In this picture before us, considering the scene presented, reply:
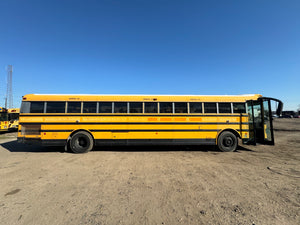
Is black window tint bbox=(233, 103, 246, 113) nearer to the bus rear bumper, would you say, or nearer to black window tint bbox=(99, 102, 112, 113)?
black window tint bbox=(99, 102, 112, 113)

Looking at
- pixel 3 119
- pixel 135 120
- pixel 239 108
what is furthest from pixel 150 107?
pixel 3 119

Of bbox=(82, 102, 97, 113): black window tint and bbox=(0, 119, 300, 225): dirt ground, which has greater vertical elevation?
bbox=(82, 102, 97, 113): black window tint

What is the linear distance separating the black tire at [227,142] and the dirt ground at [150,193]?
1.63m

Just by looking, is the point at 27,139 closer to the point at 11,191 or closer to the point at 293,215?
the point at 11,191

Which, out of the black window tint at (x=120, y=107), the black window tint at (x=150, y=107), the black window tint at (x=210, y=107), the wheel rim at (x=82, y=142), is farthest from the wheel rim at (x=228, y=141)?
the wheel rim at (x=82, y=142)

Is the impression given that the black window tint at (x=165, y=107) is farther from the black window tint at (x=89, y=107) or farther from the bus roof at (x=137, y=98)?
the black window tint at (x=89, y=107)

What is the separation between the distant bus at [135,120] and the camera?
5.66 meters

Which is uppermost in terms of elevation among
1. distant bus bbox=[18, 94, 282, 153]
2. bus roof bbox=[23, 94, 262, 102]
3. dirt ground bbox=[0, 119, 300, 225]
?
bus roof bbox=[23, 94, 262, 102]

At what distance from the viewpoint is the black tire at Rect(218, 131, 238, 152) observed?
19.5 feet

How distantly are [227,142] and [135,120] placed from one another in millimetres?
4941

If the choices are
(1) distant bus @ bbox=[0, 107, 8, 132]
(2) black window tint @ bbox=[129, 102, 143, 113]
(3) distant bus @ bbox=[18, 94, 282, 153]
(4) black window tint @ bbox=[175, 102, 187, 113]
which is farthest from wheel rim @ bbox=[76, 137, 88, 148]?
(1) distant bus @ bbox=[0, 107, 8, 132]

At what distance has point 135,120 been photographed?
587 centimetres

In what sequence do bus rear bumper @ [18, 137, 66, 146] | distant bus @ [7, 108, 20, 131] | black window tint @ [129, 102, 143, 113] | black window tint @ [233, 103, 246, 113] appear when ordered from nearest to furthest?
bus rear bumper @ [18, 137, 66, 146], black window tint @ [129, 102, 143, 113], black window tint @ [233, 103, 246, 113], distant bus @ [7, 108, 20, 131]

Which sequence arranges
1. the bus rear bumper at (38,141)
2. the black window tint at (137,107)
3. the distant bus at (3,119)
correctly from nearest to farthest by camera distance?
→ the bus rear bumper at (38,141) < the black window tint at (137,107) < the distant bus at (3,119)
